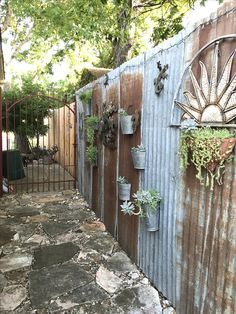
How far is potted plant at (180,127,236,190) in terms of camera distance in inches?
69.0

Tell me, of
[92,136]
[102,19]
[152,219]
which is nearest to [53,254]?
[152,219]

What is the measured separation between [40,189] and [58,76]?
32.0 ft

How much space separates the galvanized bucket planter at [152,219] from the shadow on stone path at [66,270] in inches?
25.8

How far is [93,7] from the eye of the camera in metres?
6.12

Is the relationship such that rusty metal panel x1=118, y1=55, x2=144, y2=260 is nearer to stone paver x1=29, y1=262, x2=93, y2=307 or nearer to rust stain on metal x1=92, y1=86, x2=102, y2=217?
stone paver x1=29, y1=262, x2=93, y2=307

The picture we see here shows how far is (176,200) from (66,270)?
1590 millimetres

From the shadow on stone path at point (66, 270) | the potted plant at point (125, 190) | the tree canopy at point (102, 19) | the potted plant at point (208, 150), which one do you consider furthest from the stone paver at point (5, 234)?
the tree canopy at point (102, 19)

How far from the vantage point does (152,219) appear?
2.68 meters

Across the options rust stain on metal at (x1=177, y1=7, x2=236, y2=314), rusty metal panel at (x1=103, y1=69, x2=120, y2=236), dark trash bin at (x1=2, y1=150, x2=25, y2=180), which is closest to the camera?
rust stain on metal at (x1=177, y1=7, x2=236, y2=314)

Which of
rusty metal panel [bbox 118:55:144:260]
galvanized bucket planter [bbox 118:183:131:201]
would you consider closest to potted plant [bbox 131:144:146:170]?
rusty metal panel [bbox 118:55:144:260]

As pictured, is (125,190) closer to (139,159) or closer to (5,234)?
(139,159)

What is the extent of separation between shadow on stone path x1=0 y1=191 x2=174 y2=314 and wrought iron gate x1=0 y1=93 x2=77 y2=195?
2.23 meters

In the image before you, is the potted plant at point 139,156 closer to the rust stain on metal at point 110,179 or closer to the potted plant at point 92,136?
the rust stain on metal at point 110,179

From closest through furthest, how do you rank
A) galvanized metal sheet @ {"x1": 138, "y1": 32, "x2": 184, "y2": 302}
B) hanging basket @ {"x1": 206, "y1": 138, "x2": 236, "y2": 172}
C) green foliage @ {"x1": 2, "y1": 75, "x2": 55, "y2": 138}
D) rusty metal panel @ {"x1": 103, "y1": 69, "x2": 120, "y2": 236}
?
hanging basket @ {"x1": 206, "y1": 138, "x2": 236, "y2": 172}, galvanized metal sheet @ {"x1": 138, "y1": 32, "x2": 184, "y2": 302}, rusty metal panel @ {"x1": 103, "y1": 69, "x2": 120, "y2": 236}, green foliage @ {"x1": 2, "y1": 75, "x2": 55, "y2": 138}
